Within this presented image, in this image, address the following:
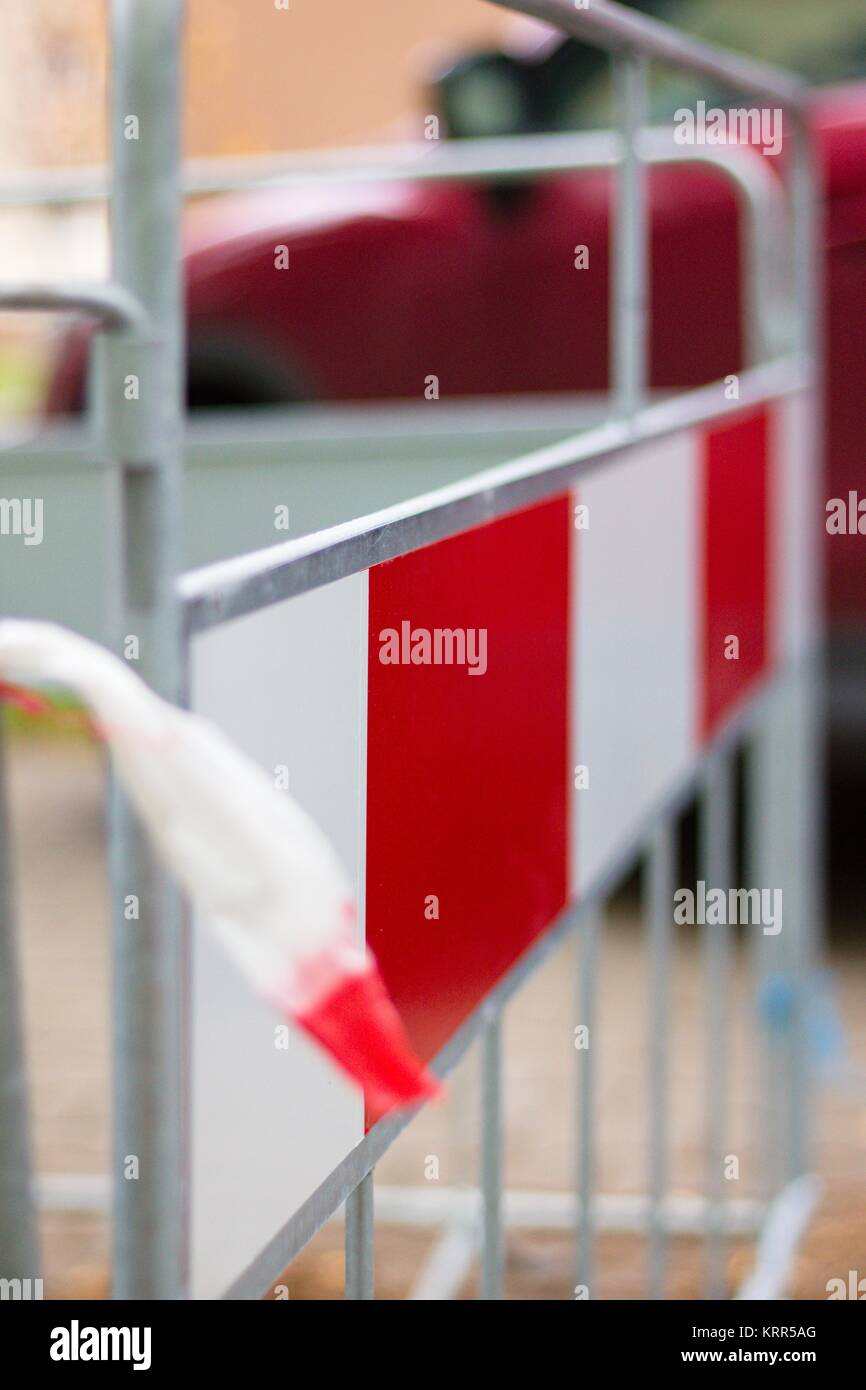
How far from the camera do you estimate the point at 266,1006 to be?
1.06 m

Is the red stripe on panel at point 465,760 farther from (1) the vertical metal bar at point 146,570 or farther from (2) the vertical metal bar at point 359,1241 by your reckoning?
(1) the vertical metal bar at point 146,570

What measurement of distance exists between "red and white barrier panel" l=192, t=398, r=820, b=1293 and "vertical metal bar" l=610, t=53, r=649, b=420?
0.07 m

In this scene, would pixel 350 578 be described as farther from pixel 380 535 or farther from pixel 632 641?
pixel 632 641

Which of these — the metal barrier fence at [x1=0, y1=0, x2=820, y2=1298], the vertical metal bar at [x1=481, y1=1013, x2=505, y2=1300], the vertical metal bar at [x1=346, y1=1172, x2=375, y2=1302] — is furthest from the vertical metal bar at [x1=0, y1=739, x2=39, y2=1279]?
the vertical metal bar at [x1=481, y1=1013, x2=505, y2=1300]

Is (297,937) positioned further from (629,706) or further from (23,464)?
(23,464)

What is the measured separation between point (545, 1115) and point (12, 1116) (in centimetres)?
191

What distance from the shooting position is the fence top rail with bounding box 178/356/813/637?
1002 millimetres

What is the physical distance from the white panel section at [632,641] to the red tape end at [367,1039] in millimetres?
837

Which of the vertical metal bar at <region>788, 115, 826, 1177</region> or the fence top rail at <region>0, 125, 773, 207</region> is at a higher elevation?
the fence top rail at <region>0, 125, 773, 207</region>

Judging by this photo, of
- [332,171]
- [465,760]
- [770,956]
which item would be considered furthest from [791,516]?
[465,760]

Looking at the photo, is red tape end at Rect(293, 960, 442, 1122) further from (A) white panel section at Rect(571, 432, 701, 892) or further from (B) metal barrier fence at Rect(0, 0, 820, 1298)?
(A) white panel section at Rect(571, 432, 701, 892)

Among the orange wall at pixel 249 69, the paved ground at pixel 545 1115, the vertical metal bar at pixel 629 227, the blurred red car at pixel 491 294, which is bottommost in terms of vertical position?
the paved ground at pixel 545 1115

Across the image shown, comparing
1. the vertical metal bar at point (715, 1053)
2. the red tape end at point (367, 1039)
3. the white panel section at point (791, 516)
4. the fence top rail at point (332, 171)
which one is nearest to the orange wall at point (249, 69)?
the fence top rail at point (332, 171)

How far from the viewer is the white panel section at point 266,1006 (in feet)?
3.29
